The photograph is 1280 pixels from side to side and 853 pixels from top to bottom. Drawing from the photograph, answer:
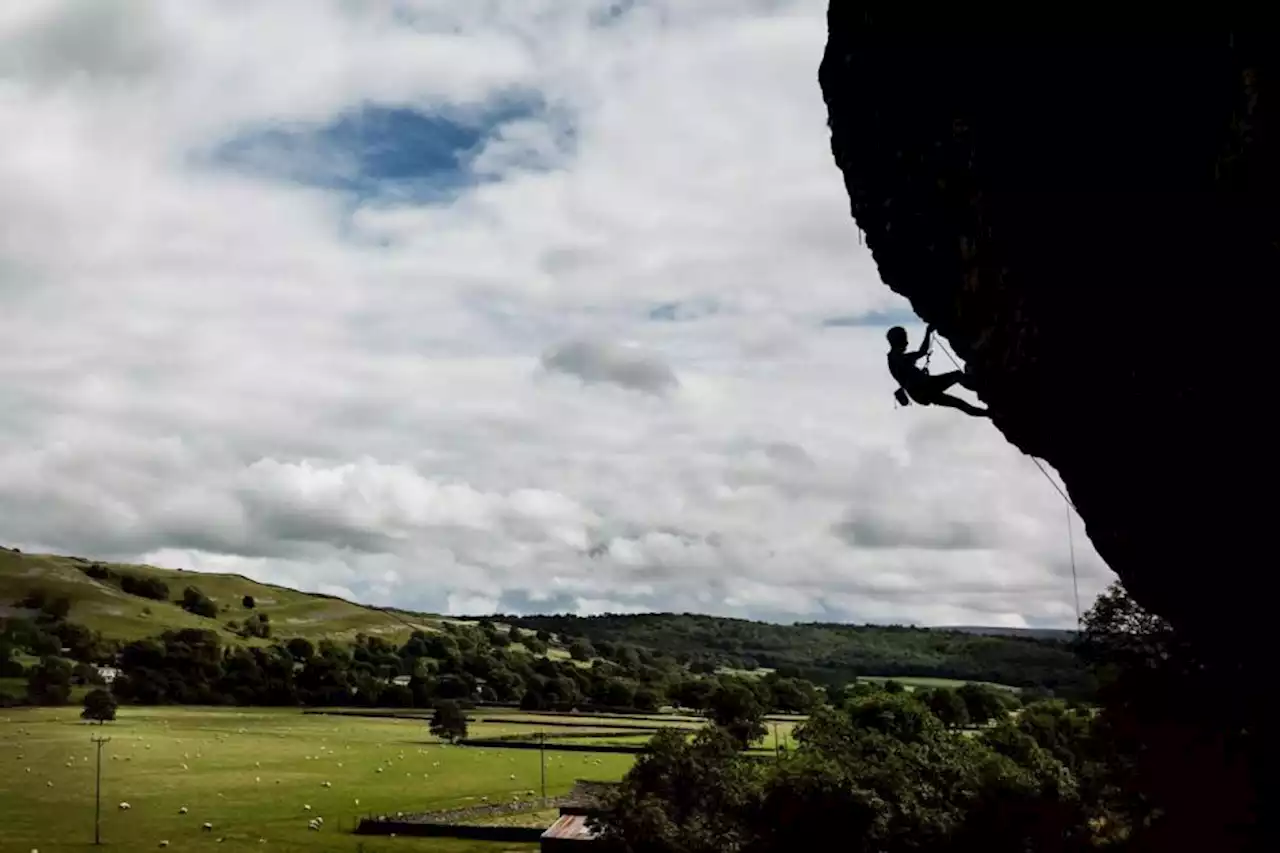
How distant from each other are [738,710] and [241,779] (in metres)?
53.7

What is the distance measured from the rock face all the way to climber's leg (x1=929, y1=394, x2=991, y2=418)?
101 cm

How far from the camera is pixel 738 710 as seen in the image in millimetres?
122188

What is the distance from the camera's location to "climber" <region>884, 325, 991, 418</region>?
27.0 metres

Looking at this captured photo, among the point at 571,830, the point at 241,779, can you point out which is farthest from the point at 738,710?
the point at 571,830

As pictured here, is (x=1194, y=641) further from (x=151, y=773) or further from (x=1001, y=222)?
(x=151, y=773)

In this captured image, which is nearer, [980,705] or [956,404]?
[956,404]

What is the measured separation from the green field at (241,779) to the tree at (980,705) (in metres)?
53.8

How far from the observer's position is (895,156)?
26125 mm

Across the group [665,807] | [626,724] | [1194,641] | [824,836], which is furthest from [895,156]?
[626,724]

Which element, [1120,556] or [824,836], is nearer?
[1120,556]

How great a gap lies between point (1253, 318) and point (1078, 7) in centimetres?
706

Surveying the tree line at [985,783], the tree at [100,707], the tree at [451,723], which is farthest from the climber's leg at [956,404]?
the tree at [100,707]

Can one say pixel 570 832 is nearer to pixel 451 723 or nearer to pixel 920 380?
pixel 920 380

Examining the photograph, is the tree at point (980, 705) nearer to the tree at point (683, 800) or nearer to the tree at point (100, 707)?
the tree at point (683, 800)
